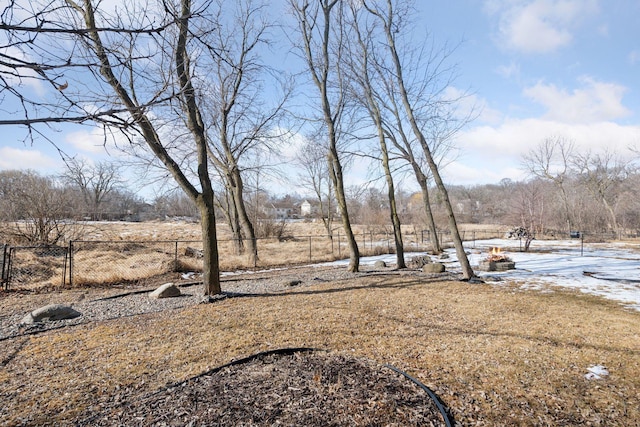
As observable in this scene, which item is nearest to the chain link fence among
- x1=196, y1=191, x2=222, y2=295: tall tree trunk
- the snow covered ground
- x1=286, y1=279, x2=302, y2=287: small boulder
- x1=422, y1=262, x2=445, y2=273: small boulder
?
x1=196, y1=191, x2=222, y2=295: tall tree trunk

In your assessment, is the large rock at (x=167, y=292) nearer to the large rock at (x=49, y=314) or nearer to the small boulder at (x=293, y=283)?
the large rock at (x=49, y=314)

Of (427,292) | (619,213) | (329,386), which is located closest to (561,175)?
(619,213)

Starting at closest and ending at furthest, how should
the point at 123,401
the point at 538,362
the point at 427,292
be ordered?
the point at 123,401, the point at 538,362, the point at 427,292

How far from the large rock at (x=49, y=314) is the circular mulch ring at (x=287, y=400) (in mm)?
3827

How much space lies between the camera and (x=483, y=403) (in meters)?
2.69

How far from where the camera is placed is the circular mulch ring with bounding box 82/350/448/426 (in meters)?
2.34

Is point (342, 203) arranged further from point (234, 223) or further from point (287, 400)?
point (234, 223)

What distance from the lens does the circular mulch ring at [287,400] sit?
2.34 metres

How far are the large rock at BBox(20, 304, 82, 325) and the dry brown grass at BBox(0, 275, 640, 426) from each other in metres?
0.79

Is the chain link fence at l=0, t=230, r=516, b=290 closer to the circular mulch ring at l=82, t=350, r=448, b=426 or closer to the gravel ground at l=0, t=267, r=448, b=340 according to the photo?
the gravel ground at l=0, t=267, r=448, b=340

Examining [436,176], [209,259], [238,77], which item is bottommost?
[209,259]

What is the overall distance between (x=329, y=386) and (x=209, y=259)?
14.7 ft

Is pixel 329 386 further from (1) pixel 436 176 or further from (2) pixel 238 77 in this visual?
(2) pixel 238 77

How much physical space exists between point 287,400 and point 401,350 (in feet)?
5.74
